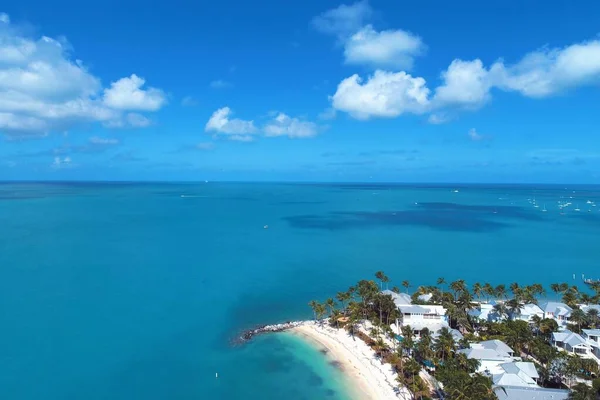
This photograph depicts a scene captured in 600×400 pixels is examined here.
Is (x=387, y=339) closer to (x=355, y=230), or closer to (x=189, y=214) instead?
(x=355, y=230)

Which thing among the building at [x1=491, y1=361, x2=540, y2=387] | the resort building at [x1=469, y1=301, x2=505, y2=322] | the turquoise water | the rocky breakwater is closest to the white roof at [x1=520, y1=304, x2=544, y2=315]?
the resort building at [x1=469, y1=301, x2=505, y2=322]

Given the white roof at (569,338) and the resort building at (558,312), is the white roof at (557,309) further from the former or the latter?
the white roof at (569,338)

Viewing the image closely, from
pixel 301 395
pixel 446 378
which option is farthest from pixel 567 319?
pixel 301 395

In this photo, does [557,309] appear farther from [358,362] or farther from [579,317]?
[358,362]

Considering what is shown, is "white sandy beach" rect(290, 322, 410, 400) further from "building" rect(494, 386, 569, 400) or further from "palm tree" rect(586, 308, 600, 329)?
"palm tree" rect(586, 308, 600, 329)

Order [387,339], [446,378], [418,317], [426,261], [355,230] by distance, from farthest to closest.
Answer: [355,230] < [426,261] < [418,317] < [387,339] < [446,378]

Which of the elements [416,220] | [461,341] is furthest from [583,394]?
[416,220]
